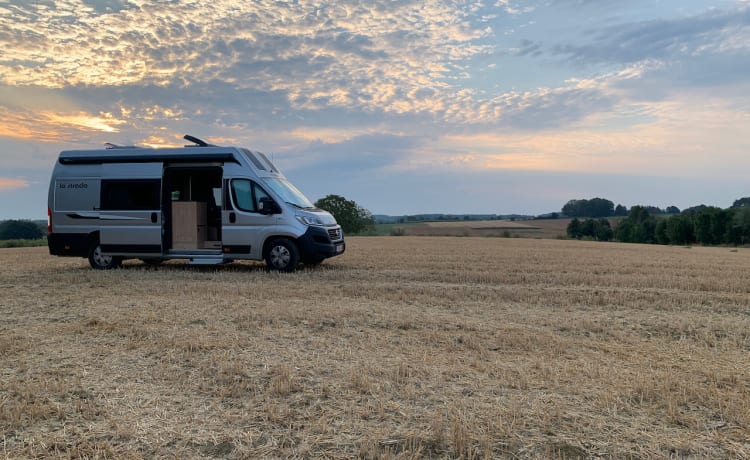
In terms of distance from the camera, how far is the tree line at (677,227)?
181 ft

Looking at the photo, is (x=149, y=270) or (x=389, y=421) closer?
(x=389, y=421)

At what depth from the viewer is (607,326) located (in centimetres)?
637

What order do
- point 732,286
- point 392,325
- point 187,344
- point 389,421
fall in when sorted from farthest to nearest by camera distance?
1. point 732,286
2. point 392,325
3. point 187,344
4. point 389,421

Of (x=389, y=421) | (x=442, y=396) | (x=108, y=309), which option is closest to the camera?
(x=389, y=421)

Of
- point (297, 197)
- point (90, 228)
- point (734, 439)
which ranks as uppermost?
point (297, 197)

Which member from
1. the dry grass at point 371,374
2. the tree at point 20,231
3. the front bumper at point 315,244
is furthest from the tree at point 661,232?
the tree at point 20,231

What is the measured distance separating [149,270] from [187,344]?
7758 millimetres

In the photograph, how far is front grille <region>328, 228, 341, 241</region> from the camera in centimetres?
1187

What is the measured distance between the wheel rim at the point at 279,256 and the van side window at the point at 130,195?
10.4 feet

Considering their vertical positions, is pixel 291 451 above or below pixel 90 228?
below

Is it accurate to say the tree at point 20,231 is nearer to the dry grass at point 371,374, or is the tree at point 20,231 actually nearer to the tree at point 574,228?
the dry grass at point 371,374

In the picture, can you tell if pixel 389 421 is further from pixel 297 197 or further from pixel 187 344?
pixel 297 197

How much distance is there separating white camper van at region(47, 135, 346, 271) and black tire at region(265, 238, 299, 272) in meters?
0.02

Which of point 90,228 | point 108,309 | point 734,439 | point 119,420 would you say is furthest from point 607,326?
point 90,228
